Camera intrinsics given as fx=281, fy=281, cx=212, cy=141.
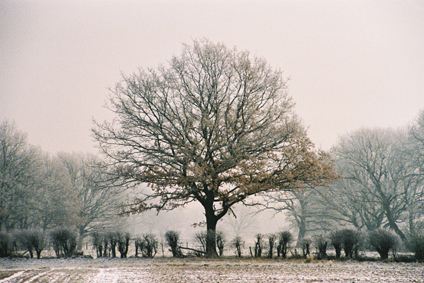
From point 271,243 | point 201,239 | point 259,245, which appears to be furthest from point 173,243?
point 271,243

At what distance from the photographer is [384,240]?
39.9 ft

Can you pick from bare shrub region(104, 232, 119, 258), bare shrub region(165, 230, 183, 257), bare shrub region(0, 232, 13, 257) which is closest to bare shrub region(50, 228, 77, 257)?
bare shrub region(104, 232, 119, 258)

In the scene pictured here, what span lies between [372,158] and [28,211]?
29993 millimetres

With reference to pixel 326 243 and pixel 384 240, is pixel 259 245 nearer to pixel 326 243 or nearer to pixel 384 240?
pixel 326 243

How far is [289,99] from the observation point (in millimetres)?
15516

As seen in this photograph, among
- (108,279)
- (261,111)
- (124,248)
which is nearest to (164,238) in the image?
(124,248)

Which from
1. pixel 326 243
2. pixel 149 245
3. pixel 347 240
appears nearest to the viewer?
pixel 347 240

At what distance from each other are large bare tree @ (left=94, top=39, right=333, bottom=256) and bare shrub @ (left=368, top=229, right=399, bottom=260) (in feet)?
10.6

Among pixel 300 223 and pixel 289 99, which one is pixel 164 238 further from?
pixel 300 223

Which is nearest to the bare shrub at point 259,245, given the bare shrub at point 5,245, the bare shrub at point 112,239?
the bare shrub at point 112,239

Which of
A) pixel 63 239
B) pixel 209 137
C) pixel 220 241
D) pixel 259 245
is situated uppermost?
pixel 209 137

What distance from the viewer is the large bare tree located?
13.6 m

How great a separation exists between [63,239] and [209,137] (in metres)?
9.40

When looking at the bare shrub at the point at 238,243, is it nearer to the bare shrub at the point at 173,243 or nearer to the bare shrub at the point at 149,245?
the bare shrub at the point at 173,243
